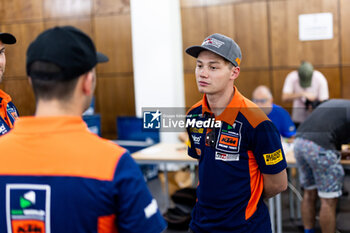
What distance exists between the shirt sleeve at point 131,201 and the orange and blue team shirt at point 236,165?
0.74 m

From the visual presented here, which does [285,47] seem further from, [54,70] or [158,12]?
[54,70]

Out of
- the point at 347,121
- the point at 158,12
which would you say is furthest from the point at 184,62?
the point at 347,121

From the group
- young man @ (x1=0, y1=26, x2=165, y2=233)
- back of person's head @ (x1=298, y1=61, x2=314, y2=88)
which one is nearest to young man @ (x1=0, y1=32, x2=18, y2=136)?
young man @ (x1=0, y1=26, x2=165, y2=233)

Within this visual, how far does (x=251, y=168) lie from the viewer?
1.57 meters

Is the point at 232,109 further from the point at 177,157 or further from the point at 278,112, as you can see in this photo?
the point at 177,157

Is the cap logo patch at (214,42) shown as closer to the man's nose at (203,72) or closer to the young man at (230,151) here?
the young man at (230,151)

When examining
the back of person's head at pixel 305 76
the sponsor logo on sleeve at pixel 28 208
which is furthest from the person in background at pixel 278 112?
the sponsor logo on sleeve at pixel 28 208

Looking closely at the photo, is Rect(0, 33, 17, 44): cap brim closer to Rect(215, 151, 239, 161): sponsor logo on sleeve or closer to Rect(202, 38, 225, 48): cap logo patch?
Rect(202, 38, 225, 48): cap logo patch

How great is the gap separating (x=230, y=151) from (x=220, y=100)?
8.6 inches

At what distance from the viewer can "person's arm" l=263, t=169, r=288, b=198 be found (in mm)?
1588

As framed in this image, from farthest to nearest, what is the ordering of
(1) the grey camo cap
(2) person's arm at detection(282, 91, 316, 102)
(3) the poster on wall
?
(3) the poster on wall, (2) person's arm at detection(282, 91, 316, 102), (1) the grey camo cap

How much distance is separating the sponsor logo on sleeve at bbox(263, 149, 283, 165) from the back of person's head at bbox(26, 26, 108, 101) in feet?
2.98

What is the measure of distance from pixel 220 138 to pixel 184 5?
14.4 ft

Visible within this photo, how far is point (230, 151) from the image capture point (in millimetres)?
1547
